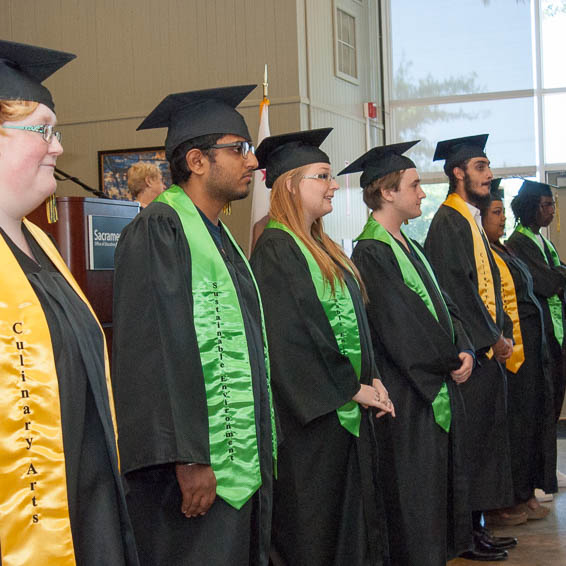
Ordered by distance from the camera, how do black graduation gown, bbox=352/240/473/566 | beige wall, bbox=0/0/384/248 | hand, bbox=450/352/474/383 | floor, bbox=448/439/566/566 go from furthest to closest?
1. beige wall, bbox=0/0/384/248
2. floor, bbox=448/439/566/566
3. hand, bbox=450/352/474/383
4. black graduation gown, bbox=352/240/473/566

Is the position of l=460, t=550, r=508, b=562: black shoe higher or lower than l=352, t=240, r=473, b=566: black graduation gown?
lower

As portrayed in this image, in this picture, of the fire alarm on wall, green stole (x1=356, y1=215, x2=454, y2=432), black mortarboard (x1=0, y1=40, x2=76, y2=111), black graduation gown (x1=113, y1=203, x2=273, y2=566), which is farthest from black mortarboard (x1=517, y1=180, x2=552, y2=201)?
black mortarboard (x1=0, y1=40, x2=76, y2=111)

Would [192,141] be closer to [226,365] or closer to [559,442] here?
[226,365]

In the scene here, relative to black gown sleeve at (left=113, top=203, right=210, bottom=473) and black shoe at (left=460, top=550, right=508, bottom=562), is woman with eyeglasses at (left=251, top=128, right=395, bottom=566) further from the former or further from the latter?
black shoe at (left=460, top=550, right=508, bottom=562)

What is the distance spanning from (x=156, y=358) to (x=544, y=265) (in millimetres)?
3916

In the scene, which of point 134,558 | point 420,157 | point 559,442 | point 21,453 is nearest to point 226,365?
point 134,558

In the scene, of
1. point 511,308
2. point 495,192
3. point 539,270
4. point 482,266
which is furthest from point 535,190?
point 482,266

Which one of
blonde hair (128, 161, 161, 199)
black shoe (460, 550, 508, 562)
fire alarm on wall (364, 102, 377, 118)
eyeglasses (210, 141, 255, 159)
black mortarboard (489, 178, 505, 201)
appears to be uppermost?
fire alarm on wall (364, 102, 377, 118)

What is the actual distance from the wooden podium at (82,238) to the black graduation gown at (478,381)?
1.94 m

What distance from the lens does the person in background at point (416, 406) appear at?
329 cm

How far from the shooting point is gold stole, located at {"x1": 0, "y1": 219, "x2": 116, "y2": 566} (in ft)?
4.71

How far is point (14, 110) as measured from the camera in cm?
157

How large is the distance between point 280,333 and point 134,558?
4.30 feet

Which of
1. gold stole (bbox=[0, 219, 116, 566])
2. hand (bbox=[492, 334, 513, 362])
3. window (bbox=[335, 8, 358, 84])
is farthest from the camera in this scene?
window (bbox=[335, 8, 358, 84])
